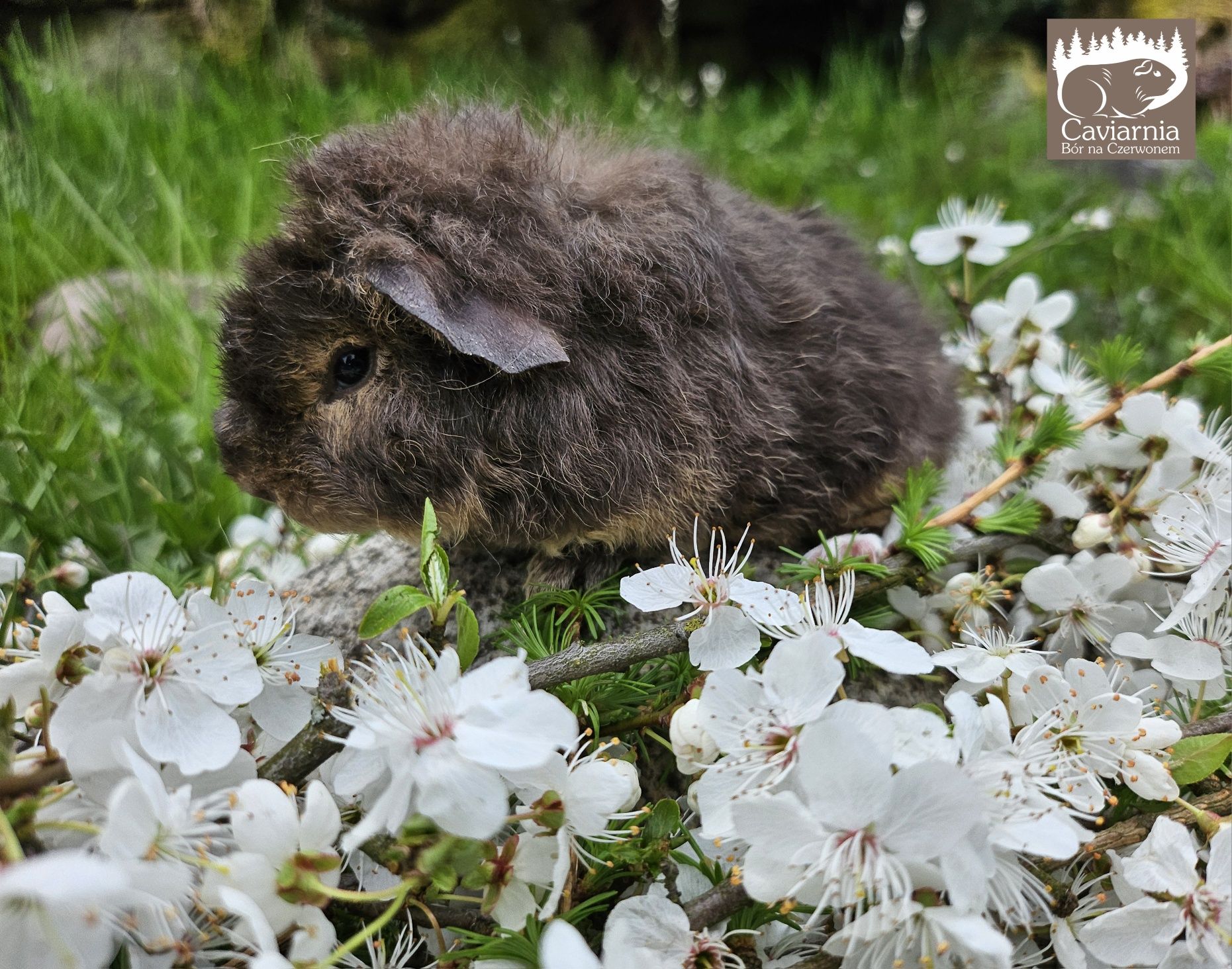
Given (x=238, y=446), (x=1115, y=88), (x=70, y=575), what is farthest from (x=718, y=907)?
(x=1115, y=88)

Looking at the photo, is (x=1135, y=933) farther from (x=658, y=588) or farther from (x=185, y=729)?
(x=185, y=729)

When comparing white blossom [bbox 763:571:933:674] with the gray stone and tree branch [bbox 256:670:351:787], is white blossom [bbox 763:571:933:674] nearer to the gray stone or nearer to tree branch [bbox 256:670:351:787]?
tree branch [bbox 256:670:351:787]

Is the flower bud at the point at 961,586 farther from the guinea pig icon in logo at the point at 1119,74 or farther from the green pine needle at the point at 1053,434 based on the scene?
the guinea pig icon in logo at the point at 1119,74

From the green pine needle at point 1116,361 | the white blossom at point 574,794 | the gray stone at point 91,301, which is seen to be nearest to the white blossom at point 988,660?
the white blossom at point 574,794

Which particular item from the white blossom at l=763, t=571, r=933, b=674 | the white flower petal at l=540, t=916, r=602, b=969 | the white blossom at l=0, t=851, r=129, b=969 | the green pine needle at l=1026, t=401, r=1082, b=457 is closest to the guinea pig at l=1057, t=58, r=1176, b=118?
the green pine needle at l=1026, t=401, r=1082, b=457

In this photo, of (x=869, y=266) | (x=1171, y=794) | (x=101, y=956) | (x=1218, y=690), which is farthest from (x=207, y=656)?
(x=869, y=266)

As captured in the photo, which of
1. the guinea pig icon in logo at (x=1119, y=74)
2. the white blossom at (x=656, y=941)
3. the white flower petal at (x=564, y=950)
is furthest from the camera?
the guinea pig icon in logo at (x=1119, y=74)
